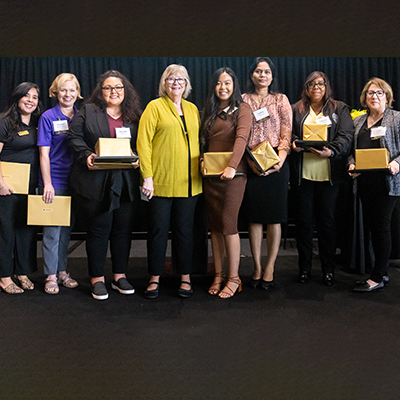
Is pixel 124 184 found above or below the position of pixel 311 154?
below

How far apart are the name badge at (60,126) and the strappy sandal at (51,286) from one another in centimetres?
97

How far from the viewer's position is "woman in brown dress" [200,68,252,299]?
2490 mm

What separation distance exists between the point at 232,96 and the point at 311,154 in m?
0.66

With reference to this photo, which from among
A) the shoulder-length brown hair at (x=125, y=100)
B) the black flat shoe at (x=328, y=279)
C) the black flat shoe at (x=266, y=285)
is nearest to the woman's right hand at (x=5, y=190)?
the shoulder-length brown hair at (x=125, y=100)

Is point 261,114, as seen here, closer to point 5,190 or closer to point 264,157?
point 264,157

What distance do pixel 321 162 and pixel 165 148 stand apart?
3.38ft

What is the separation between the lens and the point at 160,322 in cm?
215

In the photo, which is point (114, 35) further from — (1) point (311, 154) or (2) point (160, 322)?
(1) point (311, 154)

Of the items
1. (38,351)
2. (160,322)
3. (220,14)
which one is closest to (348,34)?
(220,14)

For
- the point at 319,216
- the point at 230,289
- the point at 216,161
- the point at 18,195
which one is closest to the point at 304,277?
the point at 319,216

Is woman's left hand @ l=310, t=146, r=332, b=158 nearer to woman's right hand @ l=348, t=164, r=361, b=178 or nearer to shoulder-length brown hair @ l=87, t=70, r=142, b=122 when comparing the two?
woman's right hand @ l=348, t=164, r=361, b=178

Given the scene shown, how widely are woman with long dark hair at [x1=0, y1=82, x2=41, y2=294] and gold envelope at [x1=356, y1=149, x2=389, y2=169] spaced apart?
2094 millimetres

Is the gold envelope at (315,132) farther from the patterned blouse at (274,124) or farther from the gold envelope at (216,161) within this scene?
the gold envelope at (216,161)

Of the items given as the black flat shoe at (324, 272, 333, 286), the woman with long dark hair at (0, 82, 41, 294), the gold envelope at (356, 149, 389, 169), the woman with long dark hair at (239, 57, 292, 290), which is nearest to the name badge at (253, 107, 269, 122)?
the woman with long dark hair at (239, 57, 292, 290)
